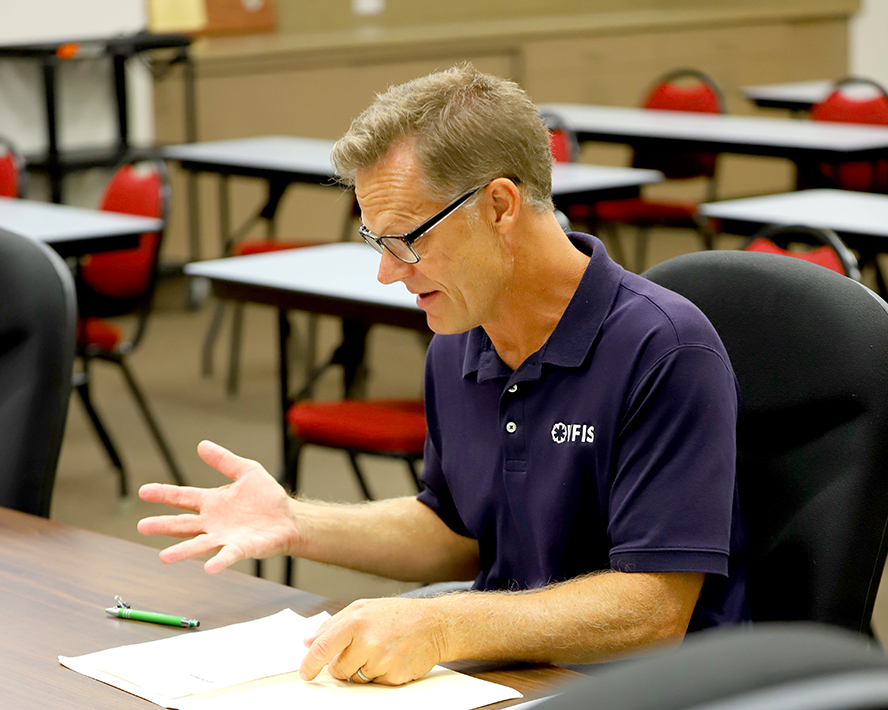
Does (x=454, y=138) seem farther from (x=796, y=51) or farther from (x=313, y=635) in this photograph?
(x=796, y=51)

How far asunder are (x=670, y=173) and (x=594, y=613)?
4.55 metres

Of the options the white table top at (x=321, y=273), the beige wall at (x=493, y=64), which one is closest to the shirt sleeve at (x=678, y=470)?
the white table top at (x=321, y=273)

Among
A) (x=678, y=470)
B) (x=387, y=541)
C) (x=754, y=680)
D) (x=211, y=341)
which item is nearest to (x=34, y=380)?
(x=387, y=541)

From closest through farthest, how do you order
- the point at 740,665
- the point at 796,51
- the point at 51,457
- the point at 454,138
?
the point at 740,665
the point at 454,138
the point at 51,457
the point at 796,51

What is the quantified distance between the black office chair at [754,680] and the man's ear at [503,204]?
869 mm

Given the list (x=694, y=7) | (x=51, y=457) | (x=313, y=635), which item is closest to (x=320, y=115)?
(x=694, y=7)

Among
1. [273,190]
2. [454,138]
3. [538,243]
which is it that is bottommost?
Answer: [273,190]

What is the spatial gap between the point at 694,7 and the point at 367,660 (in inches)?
337

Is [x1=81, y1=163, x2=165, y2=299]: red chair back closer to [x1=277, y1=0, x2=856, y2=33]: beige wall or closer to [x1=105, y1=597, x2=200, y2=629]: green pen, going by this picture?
[x1=105, y1=597, x2=200, y2=629]: green pen

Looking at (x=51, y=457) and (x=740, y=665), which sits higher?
(x=740, y=665)

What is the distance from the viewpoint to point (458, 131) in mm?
1167

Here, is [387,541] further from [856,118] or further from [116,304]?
[856,118]

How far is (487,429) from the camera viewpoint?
1311 mm

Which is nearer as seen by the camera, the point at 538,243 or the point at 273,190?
the point at 538,243
